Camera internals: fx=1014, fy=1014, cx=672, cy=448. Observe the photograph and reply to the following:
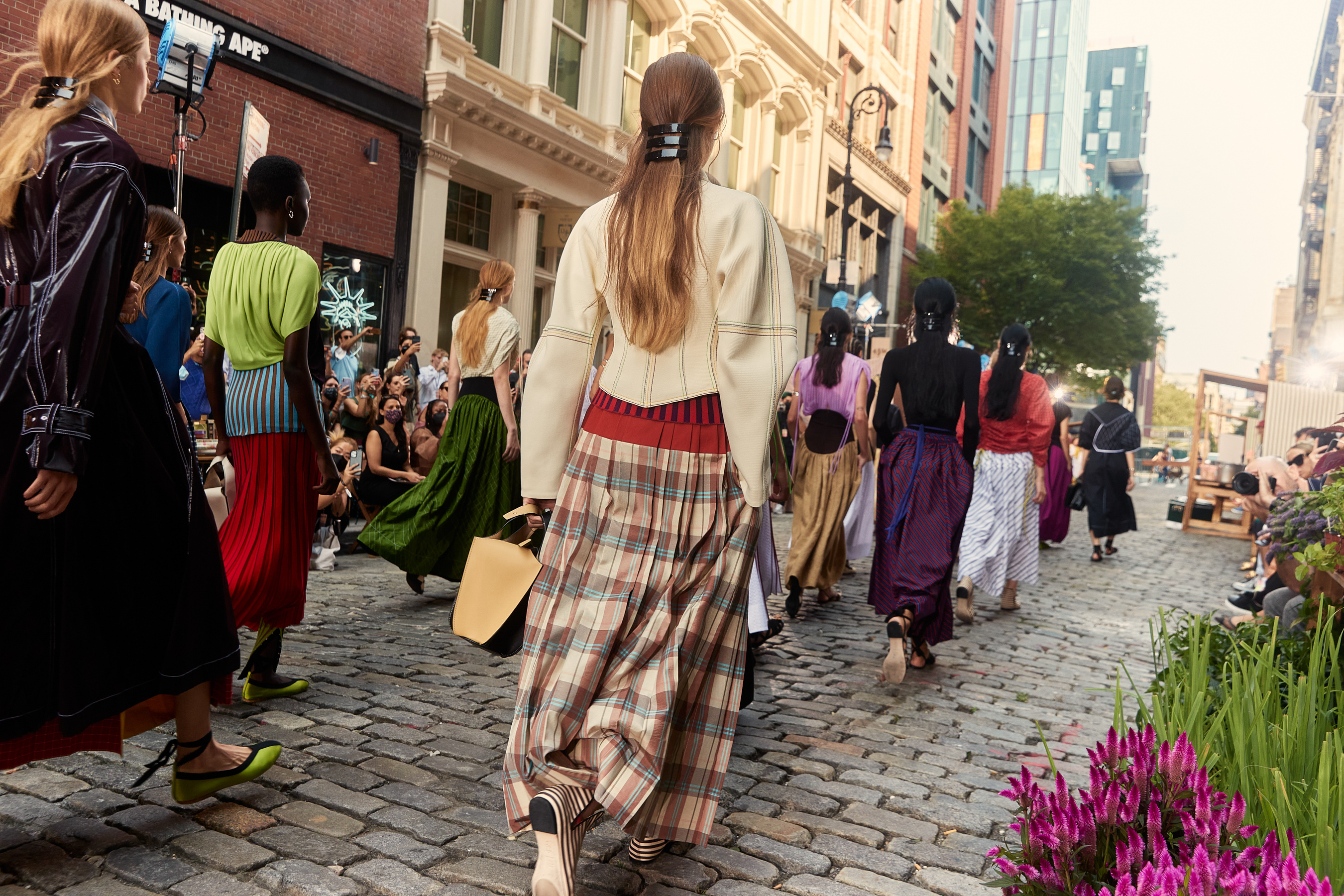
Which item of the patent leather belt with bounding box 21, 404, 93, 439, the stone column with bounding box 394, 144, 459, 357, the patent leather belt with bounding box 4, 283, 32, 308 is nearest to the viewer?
the patent leather belt with bounding box 21, 404, 93, 439

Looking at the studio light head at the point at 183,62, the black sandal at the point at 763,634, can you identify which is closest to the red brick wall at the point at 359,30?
the studio light head at the point at 183,62

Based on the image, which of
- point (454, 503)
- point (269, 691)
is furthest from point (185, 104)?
point (269, 691)

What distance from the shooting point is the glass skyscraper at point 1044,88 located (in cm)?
10725

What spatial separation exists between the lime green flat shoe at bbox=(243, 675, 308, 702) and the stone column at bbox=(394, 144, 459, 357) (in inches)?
406

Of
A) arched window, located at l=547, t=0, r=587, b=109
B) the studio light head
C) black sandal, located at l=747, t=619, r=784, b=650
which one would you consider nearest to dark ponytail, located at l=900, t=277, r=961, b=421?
black sandal, located at l=747, t=619, r=784, b=650

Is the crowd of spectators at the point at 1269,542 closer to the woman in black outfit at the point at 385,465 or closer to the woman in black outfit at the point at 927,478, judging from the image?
the woman in black outfit at the point at 927,478

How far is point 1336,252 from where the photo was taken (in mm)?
34062

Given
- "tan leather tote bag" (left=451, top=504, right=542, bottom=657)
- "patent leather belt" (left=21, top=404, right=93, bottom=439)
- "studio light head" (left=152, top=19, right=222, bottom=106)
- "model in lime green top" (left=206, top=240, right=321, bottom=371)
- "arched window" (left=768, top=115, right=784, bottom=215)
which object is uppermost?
"arched window" (left=768, top=115, right=784, bottom=215)

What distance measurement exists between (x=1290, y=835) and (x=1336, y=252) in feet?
128

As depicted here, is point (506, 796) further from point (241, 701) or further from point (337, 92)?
point (337, 92)

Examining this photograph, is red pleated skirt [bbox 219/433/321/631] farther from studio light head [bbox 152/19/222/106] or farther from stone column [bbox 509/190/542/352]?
stone column [bbox 509/190/542/352]

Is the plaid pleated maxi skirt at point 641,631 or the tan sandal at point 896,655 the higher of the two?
the plaid pleated maxi skirt at point 641,631

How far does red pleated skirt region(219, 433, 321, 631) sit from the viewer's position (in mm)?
3891

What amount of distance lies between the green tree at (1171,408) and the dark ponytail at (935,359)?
15335 centimetres
